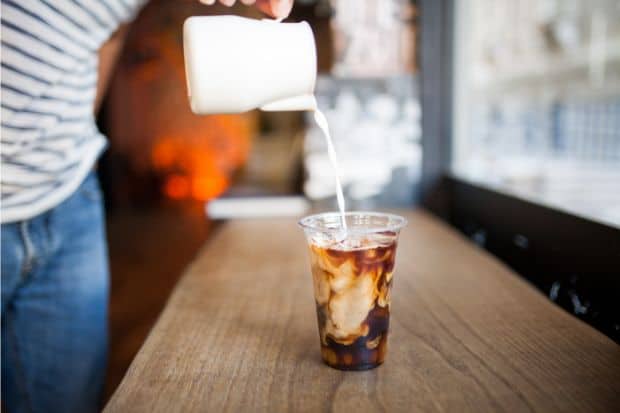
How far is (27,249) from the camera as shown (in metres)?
1.07

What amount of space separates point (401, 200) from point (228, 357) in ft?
3.94

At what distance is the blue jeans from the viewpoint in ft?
3.62

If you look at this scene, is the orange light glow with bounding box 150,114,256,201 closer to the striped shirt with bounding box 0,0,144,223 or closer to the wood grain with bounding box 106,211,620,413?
the striped shirt with bounding box 0,0,144,223

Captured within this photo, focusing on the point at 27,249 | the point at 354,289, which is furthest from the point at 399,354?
the point at 27,249

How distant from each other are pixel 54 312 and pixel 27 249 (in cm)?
15

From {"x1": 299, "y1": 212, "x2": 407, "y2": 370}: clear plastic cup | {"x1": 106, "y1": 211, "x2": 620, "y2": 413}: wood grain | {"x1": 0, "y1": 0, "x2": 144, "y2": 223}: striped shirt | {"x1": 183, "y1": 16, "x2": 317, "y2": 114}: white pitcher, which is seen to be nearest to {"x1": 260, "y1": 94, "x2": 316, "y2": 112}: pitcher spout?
{"x1": 183, "y1": 16, "x2": 317, "y2": 114}: white pitcher

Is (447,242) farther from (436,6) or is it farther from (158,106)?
(158,106)

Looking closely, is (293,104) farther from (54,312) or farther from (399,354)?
(54,312)

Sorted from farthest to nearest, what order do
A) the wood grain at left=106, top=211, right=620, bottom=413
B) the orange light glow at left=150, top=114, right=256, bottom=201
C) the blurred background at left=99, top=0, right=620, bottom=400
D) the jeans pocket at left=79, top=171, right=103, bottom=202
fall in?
the orange light glow at left=150, top=114, right=256, bottom=201 → the blurred background at left=99, top=0, right=620, bottom=400 → the jeans pocket at left=79, top=171, right=103, bottom=202 → the wood grain at left=106, top=211, right=620, bottom=413

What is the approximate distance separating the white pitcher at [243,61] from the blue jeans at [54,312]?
59 cm

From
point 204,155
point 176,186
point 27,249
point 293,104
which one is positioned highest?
point 293,104

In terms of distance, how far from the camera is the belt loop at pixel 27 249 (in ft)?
3.51

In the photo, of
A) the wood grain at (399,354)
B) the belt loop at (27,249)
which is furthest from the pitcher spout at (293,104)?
the belt loop at (27,249)

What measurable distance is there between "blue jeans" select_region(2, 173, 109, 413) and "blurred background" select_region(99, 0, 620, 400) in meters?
0.81
